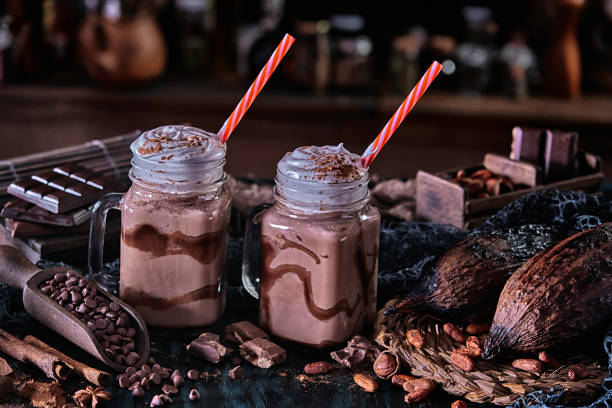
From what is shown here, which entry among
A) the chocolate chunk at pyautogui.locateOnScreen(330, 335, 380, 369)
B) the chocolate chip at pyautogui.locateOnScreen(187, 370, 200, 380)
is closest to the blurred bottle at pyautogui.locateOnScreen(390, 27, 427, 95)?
the chocolate chunk at pyautogui.locateOnScreen(330, 335, 380, 369)

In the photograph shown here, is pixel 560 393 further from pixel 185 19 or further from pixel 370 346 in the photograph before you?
pixel 185 19

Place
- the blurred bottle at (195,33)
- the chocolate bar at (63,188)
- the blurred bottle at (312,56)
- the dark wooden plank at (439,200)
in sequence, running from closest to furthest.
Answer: the chocolate bar at (63,188)
the dark wooden plank at (439,200)
the blurred bottle at (312,56)
the blurred bottle at (195,33)

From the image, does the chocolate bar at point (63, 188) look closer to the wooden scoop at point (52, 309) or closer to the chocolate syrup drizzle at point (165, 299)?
the wooden scoop at point (52, 309)

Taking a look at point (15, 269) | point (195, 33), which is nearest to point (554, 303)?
point (15, 269)

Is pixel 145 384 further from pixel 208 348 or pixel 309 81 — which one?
pixel 309 81

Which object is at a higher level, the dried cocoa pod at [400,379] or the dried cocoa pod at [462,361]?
the dried cocoa pod at [462,361]

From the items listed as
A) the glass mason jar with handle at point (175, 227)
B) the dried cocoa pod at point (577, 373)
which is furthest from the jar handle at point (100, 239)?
the dried cocoa pod at point (577, 373)
